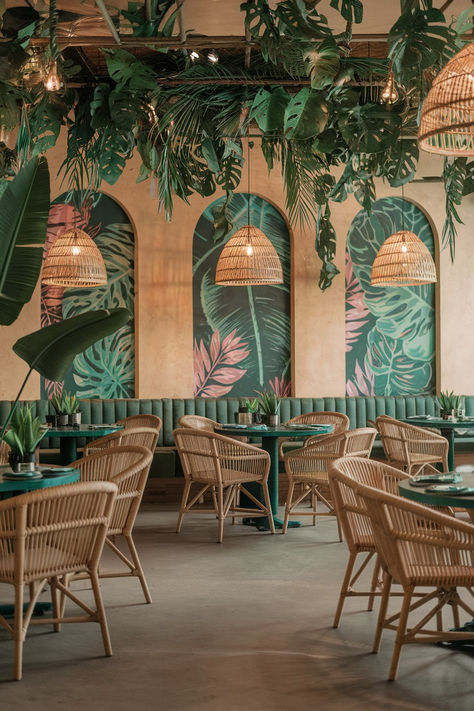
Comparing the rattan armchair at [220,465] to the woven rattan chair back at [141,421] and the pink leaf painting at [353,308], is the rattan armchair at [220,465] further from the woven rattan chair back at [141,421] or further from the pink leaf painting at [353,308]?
the pink leaf painting at [353,308]

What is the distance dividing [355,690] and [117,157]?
153 inches

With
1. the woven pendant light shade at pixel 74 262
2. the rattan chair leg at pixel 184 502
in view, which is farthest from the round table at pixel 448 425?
the woven pendant light shade at pixel 74 262

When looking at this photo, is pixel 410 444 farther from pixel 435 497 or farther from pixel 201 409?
pixel 435 497

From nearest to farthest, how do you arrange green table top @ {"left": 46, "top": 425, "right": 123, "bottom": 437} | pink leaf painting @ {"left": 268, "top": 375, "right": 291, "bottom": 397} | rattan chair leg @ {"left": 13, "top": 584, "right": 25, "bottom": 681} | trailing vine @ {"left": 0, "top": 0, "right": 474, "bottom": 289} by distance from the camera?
rattan chair leg @ {"left": 13, "top": 584, "right": 25, "bottom": 681} → trailing vine @ {"left": 0, "top": 0, "right": 474, "bottom": 289} → green table top @ {"left": 46, "top": 425, "right": 123, "bottom": 437} → pink leaf painting @ {"left": 268, "top": 375, "right": 291, "bottom": 397}

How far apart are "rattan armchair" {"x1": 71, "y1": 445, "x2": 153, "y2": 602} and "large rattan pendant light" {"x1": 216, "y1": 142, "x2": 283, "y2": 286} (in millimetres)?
3634

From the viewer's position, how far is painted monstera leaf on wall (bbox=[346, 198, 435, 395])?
970 cm

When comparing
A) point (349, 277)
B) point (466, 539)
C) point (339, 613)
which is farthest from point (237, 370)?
point (466, 539)

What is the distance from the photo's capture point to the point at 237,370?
30.9 ft

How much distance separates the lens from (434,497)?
11.5ft

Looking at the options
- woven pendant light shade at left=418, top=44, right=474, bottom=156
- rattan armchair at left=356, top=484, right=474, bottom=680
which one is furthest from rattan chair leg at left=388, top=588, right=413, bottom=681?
woven pendant light shade at left=418, top=44, right=474, bottom=156

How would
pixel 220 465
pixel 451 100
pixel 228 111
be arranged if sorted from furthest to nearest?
pixel 220 465
pixel 228 111
pixel 451 100

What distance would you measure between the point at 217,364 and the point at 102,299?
1.46 m

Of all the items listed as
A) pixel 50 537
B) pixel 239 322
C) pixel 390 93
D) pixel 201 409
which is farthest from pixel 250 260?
pixel 50 537

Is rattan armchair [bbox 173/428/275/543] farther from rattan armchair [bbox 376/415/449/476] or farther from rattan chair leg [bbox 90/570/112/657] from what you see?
rattan chair leg [bbox 90/570/112/657]
